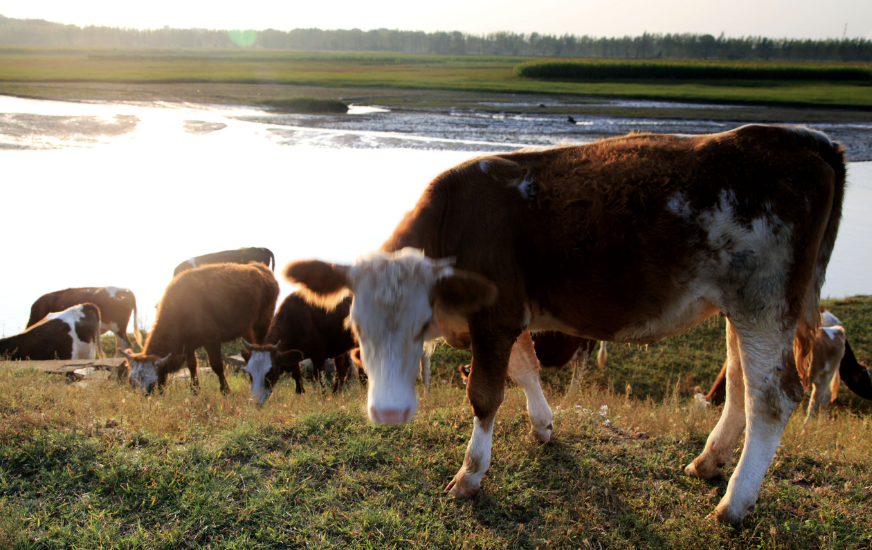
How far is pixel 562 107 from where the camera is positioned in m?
43.0

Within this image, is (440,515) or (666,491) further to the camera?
(666,491)

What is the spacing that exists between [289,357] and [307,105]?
3514 centimetres

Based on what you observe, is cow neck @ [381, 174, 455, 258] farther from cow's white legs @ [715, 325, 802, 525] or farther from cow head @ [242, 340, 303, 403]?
cow head @ [242, 340, 303, 403]

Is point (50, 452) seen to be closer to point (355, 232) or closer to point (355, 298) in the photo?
point (355, 298)

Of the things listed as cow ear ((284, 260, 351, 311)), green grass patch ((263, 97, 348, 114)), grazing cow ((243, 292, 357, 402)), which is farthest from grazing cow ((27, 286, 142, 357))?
green grass patch ((263, 97, 348, 114))

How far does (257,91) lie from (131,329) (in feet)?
144

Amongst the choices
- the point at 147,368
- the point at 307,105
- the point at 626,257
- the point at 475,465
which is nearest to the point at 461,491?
the point at 475,465

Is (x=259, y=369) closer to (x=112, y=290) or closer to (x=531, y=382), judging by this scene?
(x=531, y=382)

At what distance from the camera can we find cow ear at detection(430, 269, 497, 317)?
3.17m

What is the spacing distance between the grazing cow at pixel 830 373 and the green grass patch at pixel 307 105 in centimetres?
3417

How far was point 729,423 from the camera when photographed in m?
4.11

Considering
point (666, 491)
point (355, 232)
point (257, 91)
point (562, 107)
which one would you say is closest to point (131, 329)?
point (355, 232)

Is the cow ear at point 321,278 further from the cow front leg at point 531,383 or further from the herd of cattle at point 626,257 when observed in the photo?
the cow front leg at point 531,383

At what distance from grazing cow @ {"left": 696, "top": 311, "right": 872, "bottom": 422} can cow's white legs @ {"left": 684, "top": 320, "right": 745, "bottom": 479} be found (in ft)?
13.7
